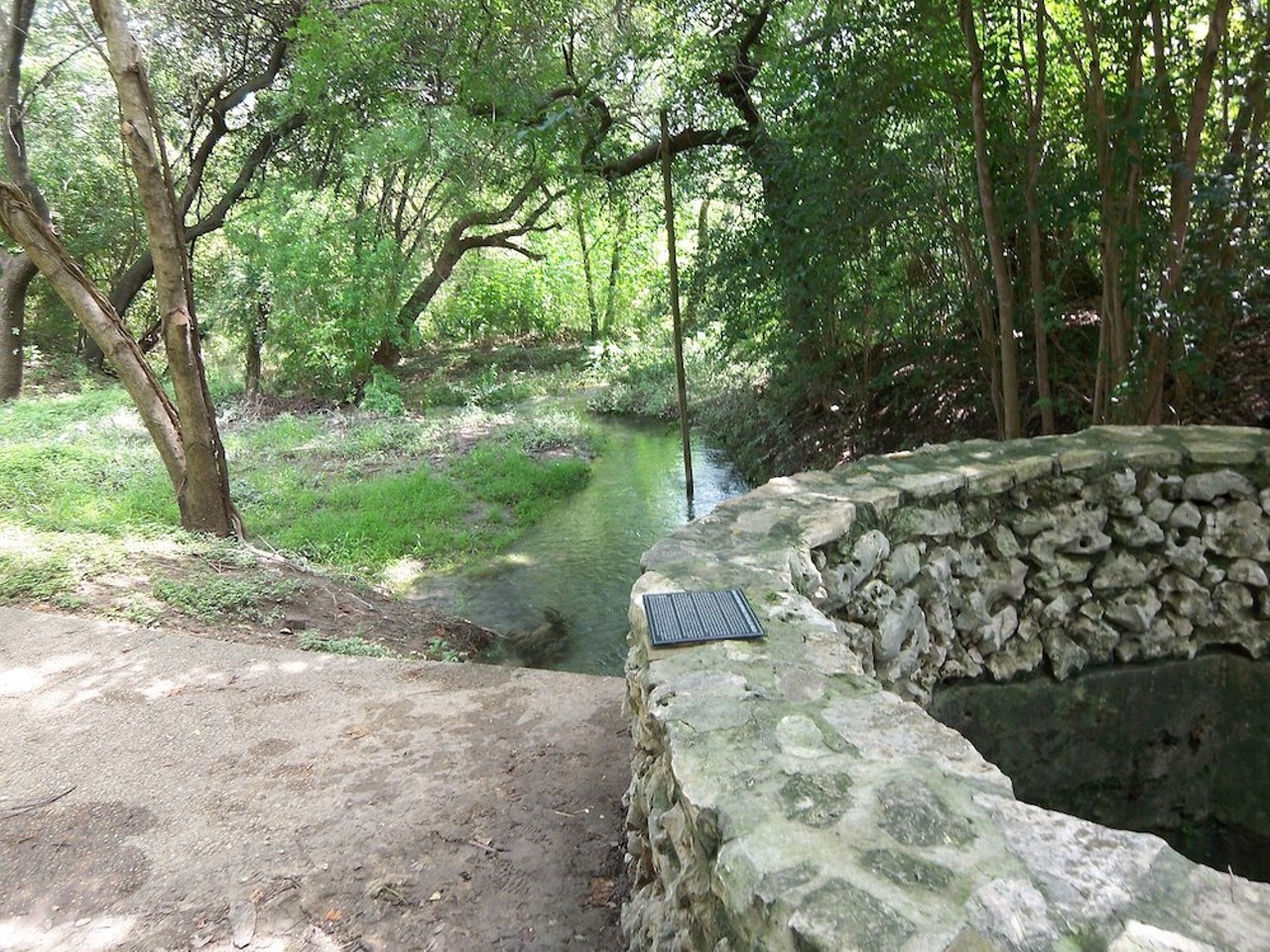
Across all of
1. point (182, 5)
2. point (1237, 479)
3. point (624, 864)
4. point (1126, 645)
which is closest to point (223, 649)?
point (624, 864)

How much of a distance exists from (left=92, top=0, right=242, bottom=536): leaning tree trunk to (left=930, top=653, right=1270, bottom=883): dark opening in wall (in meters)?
5.07

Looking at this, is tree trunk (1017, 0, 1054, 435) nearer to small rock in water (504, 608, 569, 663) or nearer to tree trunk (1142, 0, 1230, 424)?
tree trunk (1142, 0, 1230, 424)

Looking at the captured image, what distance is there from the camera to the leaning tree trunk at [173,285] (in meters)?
5.44

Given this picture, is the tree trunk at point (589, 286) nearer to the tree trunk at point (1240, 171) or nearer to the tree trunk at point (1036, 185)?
the tree trunk at point (1036, 185)

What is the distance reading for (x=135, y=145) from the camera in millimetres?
5504

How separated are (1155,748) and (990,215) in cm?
309

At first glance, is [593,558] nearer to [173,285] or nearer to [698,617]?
[173,285]

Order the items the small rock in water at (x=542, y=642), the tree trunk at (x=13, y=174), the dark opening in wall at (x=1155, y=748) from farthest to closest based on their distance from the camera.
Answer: the tree trunk at (x=13, y=174) < the small rock in water at (x=542, y=642) < the dark opening in wall at (x=1155, y=748)

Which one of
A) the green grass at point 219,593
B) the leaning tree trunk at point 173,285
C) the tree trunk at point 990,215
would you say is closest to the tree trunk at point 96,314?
the leaning tree trunk at point 173,285

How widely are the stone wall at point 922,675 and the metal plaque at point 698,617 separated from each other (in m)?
0.05

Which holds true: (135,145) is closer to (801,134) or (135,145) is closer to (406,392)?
(801,134)

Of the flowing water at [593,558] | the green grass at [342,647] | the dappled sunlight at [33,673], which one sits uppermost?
the dappled sunlight at [33,673]

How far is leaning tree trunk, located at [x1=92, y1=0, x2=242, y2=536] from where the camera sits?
5.44 m

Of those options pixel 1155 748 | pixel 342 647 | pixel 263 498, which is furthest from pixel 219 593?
pixel 1155 748
